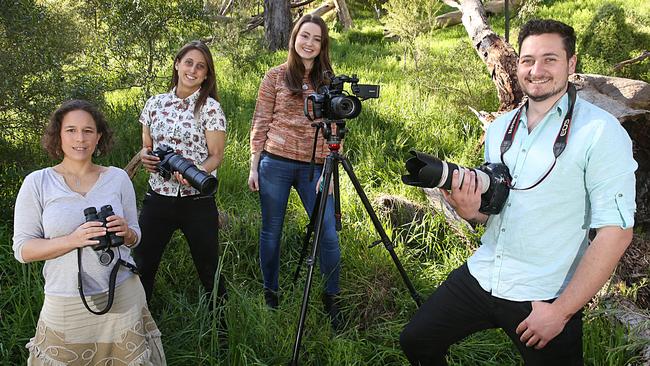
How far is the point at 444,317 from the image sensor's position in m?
2.19

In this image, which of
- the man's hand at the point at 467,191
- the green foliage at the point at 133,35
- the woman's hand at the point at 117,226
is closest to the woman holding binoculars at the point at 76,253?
the woman's hand at the point at 117,226

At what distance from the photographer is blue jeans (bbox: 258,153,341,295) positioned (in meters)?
3.13

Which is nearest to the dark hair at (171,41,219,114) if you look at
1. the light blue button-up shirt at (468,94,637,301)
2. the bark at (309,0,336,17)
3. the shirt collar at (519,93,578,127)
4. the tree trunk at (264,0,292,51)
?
the light blue button-up shirt at (468,94,637,301)

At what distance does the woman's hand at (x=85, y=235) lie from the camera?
2.03m

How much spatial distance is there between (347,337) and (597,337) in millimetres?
1313

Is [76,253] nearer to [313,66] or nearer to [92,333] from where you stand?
[92,333]

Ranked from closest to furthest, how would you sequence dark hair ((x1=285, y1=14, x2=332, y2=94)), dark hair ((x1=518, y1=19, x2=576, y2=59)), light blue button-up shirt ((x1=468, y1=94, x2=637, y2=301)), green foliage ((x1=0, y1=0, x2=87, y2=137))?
light blue button-up shirt ((x1=468, y1=94, x2=637, y2=301)) → dark hair ((x1=518, y1=19, x2=576, y2=59)) → dark hair ((x1=285, y1=14, x2=332, y2=94)) → green foliage ((x1=0, y1=0, x2=87, y2=137))

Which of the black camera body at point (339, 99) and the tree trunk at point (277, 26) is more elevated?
the tree trunk at point (277, 26)

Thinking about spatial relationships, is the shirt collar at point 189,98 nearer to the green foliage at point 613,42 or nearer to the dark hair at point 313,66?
the dark hair at point 313,66

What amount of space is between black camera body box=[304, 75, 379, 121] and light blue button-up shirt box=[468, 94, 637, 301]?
34.5 inches

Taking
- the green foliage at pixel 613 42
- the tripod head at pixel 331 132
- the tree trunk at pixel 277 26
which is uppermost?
the tree trunk at pixel 277 26

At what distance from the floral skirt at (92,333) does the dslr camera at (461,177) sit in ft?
4.18

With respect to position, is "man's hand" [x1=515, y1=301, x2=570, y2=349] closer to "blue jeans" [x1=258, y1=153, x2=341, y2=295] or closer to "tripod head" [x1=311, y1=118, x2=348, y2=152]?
"tripod head" [x1=311, y1=118, x2=348, y2=152]

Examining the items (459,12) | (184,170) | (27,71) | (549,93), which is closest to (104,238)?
(184,170)
